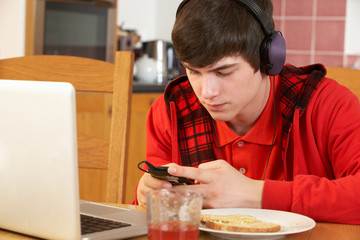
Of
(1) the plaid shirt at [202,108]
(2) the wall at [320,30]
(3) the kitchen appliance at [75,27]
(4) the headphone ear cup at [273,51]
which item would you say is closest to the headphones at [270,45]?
(4) the headphone ear cup at [273,51]

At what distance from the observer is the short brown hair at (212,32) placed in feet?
3.69

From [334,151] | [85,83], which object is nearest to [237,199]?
[334,151]

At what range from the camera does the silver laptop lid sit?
0.67 m

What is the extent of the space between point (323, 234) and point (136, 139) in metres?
2.49

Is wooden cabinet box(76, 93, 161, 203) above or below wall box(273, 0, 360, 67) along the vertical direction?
below

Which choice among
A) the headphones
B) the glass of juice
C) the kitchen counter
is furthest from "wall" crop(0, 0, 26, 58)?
the glass of juice

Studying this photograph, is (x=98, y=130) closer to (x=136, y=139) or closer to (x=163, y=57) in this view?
(x=136, y=139)

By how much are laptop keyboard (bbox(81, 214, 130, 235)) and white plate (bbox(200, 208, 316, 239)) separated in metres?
0.14

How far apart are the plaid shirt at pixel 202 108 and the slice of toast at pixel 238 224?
46 cm

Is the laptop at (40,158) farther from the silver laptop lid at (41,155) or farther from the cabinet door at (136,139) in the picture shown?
the cabinet door at (136,139)

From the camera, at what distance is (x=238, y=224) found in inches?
33.2

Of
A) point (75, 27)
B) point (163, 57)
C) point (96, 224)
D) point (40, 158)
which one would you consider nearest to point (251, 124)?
point (96, 224)

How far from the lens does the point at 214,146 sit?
141cm

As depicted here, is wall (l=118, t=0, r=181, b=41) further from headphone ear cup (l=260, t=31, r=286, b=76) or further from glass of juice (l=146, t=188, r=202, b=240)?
glass of juice (l=146, t=188, r=202, b=240)
